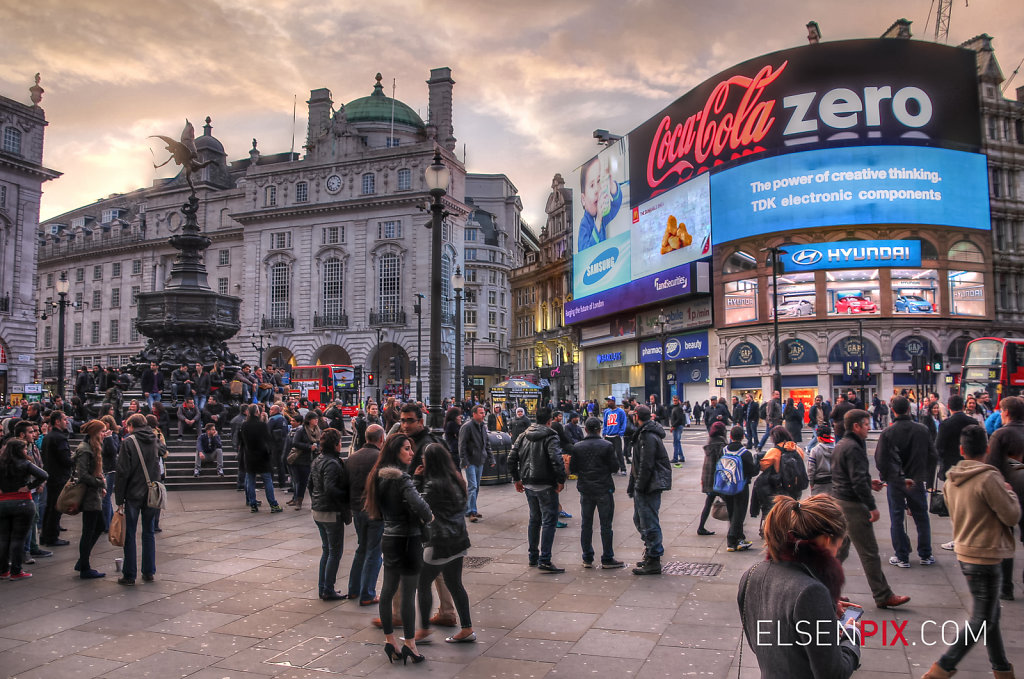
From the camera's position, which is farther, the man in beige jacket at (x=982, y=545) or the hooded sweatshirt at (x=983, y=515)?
the hooded sweatshirt at (x=983, y=515)

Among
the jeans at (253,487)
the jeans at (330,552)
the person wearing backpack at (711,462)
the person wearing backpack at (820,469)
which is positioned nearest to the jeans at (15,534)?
the jeans at (330,552)

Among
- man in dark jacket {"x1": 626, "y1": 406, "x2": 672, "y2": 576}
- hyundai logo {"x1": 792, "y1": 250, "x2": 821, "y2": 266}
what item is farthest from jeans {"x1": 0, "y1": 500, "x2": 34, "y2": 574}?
hyundai logo {"x1": 792, "y1": 250, "x2": 821, "y2": 266}

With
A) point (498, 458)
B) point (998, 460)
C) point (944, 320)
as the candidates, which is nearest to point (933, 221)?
point (944, 320)

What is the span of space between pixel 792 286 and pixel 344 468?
41.7m

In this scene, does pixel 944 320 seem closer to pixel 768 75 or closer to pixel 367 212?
pixel 768 75

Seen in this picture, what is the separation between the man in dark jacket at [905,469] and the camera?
8.02 m

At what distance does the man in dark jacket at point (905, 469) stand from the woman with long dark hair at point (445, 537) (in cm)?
485

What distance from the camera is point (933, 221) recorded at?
4203cm

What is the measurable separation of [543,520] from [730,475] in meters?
2.60

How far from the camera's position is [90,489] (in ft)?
27.9

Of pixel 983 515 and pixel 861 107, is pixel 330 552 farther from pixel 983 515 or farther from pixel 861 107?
pixel 861 107

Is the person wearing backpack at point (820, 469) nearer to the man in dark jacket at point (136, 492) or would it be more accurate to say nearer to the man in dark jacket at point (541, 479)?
the man in dark jacket at point (541, 479)

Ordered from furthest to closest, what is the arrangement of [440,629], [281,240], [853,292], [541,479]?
[281,240] → [853,292] → [541,479] → [440,629]


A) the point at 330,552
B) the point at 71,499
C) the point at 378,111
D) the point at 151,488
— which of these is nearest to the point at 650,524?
the point at 330,552
